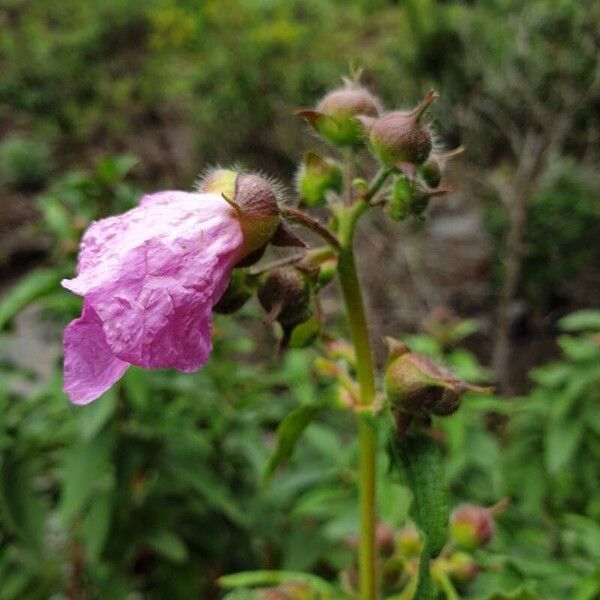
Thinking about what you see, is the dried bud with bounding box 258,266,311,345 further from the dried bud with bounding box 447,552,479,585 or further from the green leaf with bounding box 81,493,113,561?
the green leaf with bounding box 81,493,113,561

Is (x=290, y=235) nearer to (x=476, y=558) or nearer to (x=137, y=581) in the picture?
(x=476, y=558)

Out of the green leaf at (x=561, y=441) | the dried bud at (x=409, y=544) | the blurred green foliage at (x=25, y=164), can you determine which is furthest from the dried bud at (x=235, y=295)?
the blurred green foliage at (x=25, y=164)

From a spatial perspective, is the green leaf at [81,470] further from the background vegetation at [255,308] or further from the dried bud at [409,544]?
the dried bud at [409,544]

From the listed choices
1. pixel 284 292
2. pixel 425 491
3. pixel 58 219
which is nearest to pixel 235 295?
pixel 284 292

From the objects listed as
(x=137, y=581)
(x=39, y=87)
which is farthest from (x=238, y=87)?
(x=137, y=581)

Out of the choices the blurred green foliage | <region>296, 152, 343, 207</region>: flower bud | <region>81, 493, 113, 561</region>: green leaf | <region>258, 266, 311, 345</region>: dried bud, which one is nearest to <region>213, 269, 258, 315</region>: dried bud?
<region>258, 266, 311, 345</region>: dried bud

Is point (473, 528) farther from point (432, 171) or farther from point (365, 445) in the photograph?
point (432, 171)

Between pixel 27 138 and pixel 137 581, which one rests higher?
pixel 137 581
